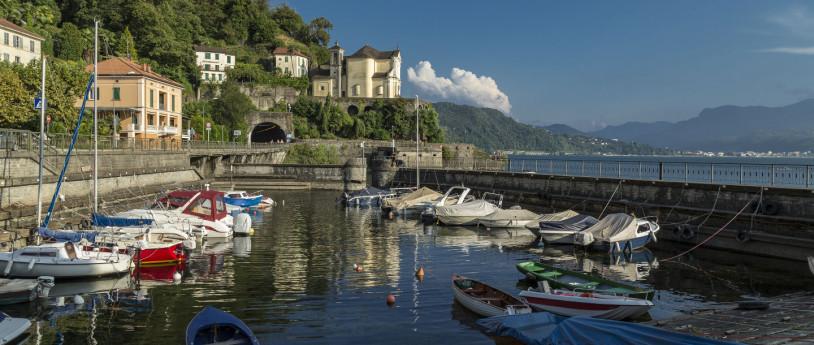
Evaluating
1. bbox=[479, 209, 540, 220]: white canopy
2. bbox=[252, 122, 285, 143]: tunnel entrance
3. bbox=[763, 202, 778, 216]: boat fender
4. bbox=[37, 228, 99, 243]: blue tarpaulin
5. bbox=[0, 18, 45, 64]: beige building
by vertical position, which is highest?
bbox=[0, 18, 45, 64]: beige building

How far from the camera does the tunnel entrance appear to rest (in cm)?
9538

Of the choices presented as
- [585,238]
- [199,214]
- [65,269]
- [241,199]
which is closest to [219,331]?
[65,269]

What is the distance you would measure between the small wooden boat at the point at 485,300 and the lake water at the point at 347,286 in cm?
39

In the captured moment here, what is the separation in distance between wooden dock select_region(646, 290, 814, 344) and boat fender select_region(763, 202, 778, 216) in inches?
439

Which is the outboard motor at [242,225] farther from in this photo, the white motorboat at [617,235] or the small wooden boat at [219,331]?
the small wooden boat at [219,331]

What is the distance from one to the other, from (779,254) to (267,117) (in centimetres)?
7938

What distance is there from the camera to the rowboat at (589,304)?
14.8m

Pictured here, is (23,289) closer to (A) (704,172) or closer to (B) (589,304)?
(B) (589,304)

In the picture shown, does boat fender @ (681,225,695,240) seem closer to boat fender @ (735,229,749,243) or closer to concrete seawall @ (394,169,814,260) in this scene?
concrete seawall @ (394,169,814,260)

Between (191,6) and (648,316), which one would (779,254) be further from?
(191,6)

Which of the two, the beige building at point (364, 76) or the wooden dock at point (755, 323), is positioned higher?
the beige building at point (364, 76)

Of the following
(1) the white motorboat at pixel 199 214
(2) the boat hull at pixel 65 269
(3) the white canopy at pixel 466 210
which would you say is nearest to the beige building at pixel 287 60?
(3) the white canopy at pixel 466 210

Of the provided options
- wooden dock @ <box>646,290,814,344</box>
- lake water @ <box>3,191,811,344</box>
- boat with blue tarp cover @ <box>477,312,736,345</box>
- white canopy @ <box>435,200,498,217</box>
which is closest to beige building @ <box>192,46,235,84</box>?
white canopy @ <box>435,200,498,217</box>

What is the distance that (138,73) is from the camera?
5678cm
